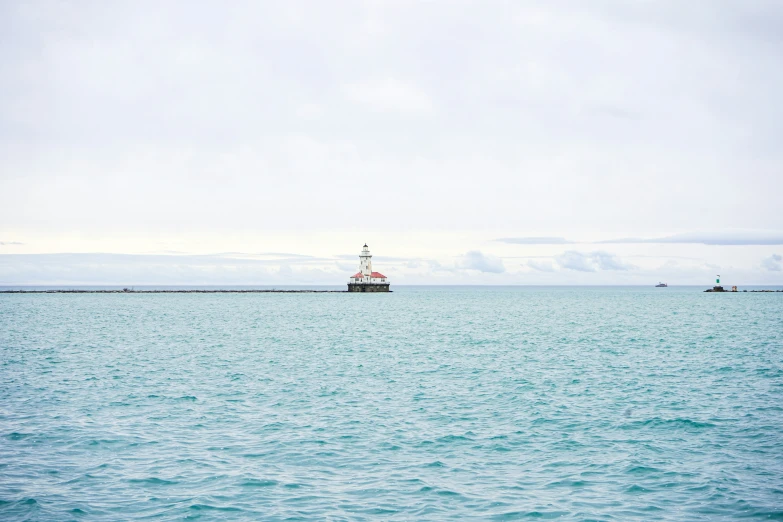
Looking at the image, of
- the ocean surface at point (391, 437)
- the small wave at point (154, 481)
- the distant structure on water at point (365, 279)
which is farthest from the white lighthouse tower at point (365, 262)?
the small wave at point (154, 481)

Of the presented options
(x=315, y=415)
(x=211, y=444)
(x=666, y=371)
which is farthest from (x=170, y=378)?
(x=666, y=371)

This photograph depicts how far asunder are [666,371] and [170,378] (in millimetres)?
27030

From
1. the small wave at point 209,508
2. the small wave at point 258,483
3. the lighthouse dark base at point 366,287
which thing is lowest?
the small wave at point 209,508

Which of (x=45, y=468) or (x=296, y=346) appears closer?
(x=45, y=468)

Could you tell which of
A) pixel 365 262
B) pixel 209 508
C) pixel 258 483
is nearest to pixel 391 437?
pixel 258 483

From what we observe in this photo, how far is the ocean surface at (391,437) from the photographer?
14.1 m

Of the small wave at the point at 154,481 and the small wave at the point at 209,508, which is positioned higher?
the small wave at the point at 154,481

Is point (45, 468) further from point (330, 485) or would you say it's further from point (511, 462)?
point (511, 462)

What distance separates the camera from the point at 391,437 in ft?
65.0

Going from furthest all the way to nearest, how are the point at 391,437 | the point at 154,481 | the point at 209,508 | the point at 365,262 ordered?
1. the point at 365,262
2. the point at 391,437
3. the point at 154,481
4. the point at 209,508

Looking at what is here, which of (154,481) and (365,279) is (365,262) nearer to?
(365,279)

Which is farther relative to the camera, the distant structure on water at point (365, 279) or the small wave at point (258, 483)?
the distant structure on water at point (365, 279)

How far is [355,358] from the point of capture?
138ft

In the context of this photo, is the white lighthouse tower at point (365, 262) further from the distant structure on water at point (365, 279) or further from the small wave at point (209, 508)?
the small wave at point (209, 508)
